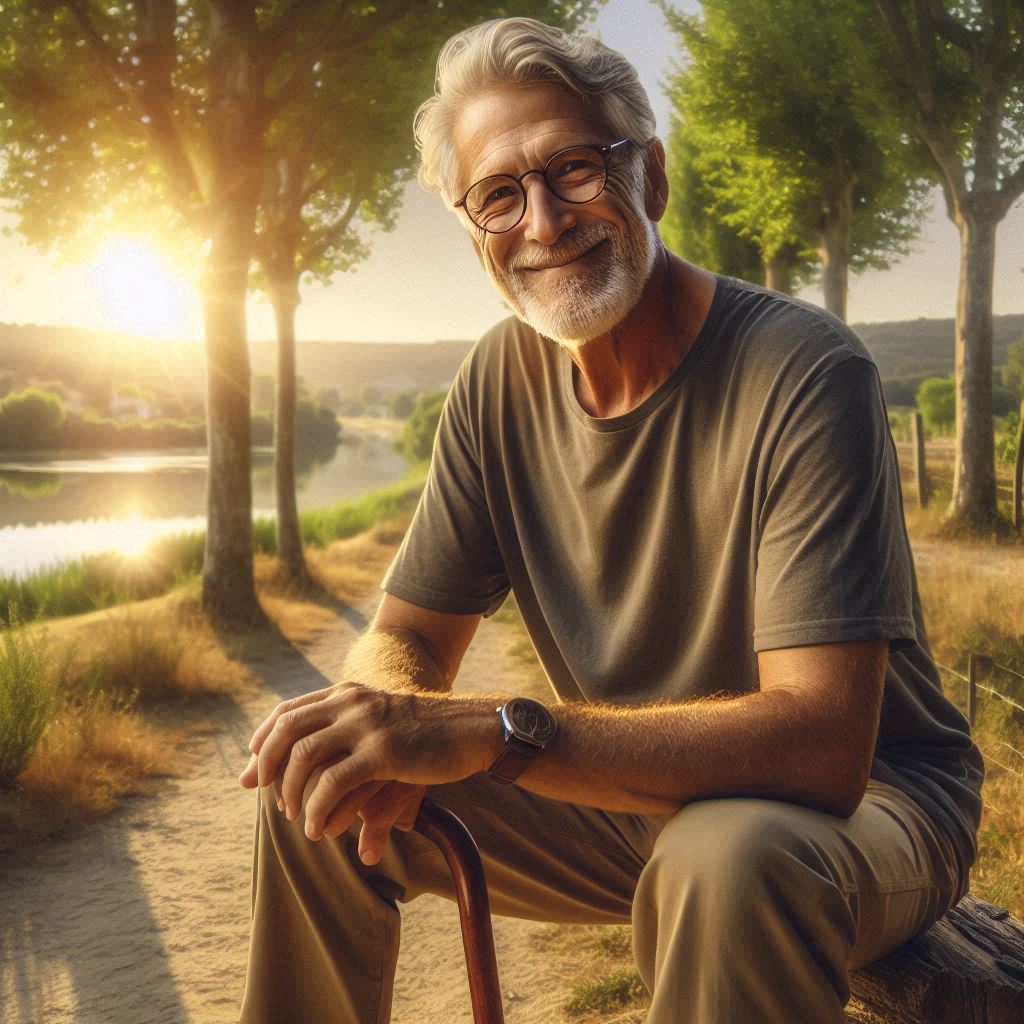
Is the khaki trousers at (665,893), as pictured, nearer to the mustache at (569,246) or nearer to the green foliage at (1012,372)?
the mustache at (569,246)

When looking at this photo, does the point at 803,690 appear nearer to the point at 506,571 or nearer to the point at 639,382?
the point at 639,382

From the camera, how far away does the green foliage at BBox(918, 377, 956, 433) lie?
650 inches

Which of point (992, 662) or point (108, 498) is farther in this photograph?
point (108, 498)

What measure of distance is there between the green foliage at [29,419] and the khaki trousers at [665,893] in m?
12.4

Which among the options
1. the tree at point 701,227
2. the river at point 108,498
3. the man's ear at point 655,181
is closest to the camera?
the man's ear at point 655,181

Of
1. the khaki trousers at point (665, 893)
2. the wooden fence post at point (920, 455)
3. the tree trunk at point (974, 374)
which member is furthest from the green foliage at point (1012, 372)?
the khaki trousers at point (665, 893)

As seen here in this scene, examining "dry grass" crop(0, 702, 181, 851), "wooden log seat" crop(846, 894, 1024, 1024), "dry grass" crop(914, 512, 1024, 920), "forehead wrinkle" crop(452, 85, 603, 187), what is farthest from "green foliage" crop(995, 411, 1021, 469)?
"wooden log seat" crop(846, 894, 1024, 1024)

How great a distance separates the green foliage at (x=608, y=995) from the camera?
2768 millimetres

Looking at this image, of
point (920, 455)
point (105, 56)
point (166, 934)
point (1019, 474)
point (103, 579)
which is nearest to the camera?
point (166, 934)

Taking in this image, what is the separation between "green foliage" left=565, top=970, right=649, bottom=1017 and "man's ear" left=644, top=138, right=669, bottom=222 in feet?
6.69

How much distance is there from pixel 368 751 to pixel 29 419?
47.1 feet

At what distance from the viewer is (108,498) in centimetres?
1984

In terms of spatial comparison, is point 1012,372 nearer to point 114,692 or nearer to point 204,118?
point 204,118

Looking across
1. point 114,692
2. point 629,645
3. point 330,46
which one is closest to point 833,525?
point 629,645
